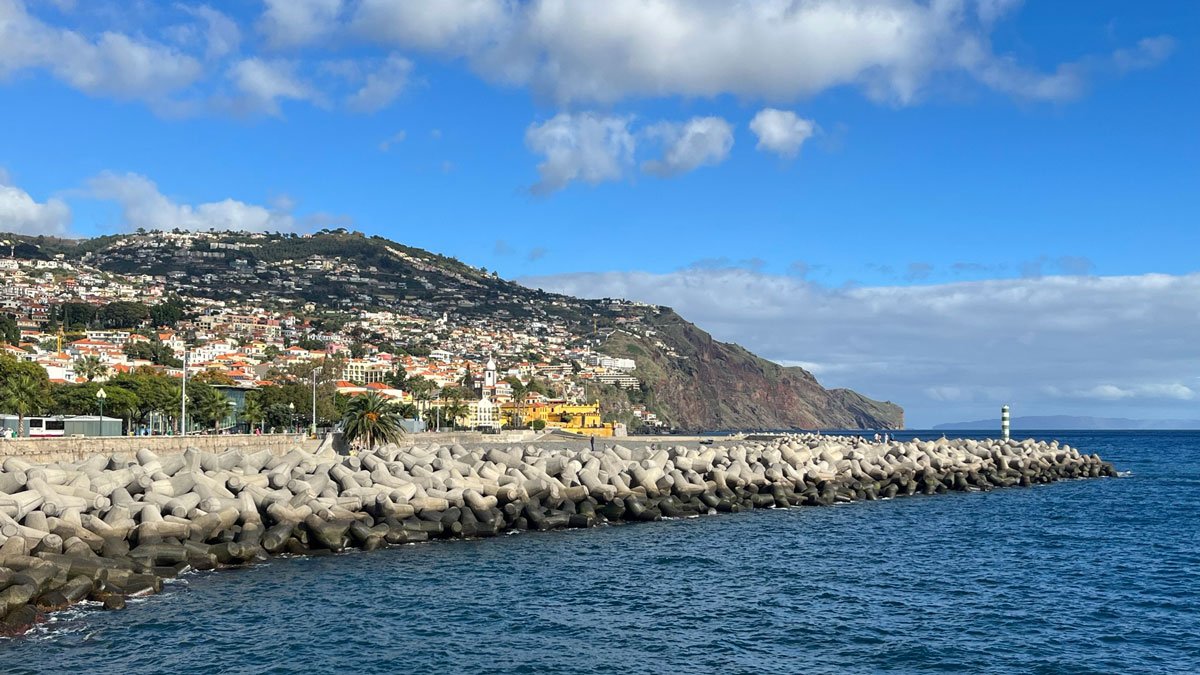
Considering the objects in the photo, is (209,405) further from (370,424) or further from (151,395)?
(370,424)

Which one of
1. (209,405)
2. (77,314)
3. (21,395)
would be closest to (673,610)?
(21,395)

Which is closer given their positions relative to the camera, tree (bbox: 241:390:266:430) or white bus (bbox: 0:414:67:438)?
white bus (bbox: 0:414:67:438)

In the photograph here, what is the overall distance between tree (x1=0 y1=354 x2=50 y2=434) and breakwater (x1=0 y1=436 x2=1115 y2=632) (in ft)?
73.1

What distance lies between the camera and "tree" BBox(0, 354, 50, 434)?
4423 cm

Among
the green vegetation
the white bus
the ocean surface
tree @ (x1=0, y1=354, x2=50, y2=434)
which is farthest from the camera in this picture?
the green vegetation

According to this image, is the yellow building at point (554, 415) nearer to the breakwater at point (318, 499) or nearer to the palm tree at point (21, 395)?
the palm tree at point (21, 395)

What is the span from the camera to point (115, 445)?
30.5m

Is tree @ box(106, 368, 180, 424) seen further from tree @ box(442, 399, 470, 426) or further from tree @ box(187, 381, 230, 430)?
tree @ box(442, 399, 470, 426)

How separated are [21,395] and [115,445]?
642 inches

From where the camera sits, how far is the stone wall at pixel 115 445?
1061 inches

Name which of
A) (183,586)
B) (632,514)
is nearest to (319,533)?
(183,586)

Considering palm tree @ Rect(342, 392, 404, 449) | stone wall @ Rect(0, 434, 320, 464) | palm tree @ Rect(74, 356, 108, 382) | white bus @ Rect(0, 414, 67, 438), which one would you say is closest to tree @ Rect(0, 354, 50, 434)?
white bus @ Rect(0, 414, 67, 438)

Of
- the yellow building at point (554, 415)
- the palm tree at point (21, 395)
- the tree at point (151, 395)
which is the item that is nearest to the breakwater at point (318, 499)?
the palm tree at point (21, 395)

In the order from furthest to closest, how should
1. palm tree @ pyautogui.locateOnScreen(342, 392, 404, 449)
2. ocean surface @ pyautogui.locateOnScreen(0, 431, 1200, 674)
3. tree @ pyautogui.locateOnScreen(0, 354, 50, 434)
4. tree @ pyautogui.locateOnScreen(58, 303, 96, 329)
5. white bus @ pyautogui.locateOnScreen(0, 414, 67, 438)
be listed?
tree @ pyautogui.locateOnScreen(58, 303, 96, 329), tree @ pyautogui.locateOnScreen(0, 354, 50, 434), palm tree @ pyautogui.locateOnScreen(342, 392, 404, 449), white bus @ pyautogui.locateOnScreen(0, 414, 67, 438), ocean surface @ pyautogui.locateOnScreen(0, 431, 1200, 674)
